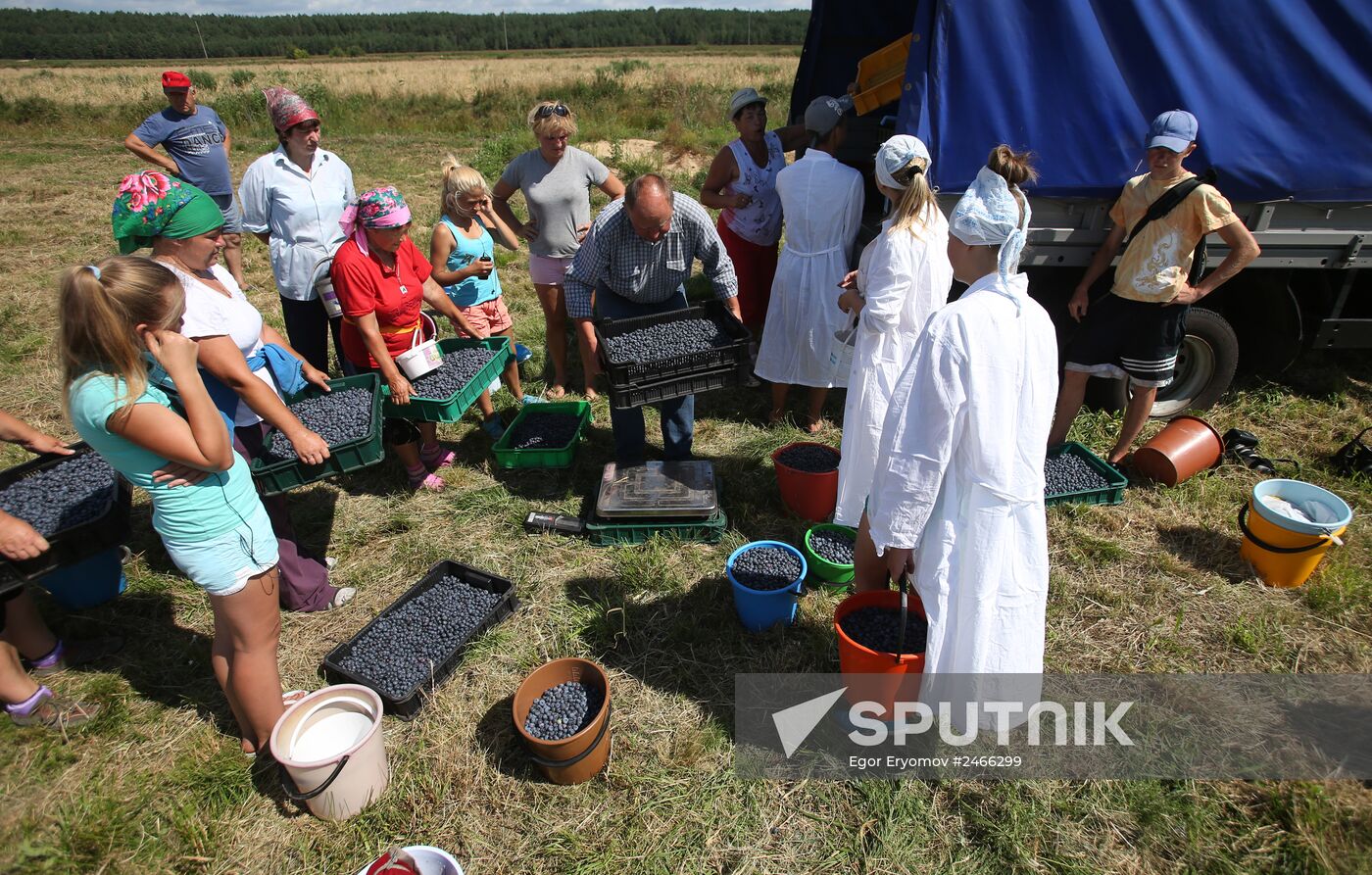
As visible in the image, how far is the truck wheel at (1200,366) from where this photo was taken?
485cm

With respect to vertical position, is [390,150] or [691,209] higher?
[691,209]

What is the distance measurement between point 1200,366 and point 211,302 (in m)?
6.24

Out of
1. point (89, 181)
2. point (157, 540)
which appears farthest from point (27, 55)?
point (157, 540)

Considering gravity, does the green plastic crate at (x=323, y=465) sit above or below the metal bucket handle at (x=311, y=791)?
above

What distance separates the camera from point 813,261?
4746 millimetres

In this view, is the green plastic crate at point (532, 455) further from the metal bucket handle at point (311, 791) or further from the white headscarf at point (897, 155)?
the white headscarf at point (897, 155)

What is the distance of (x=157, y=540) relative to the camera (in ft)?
14.1

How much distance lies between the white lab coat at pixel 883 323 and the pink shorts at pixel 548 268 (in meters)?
2.57

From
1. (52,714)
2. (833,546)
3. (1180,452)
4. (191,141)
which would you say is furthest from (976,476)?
(191,141)

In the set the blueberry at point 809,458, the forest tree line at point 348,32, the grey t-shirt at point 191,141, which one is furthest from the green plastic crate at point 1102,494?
the forest tree line at point 348,32

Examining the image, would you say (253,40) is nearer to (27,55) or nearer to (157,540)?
(27,55)

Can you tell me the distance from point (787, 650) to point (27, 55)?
85.9m

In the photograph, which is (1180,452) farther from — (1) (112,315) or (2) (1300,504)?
(1) (112,315)

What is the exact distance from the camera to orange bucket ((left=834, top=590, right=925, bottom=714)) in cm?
263
